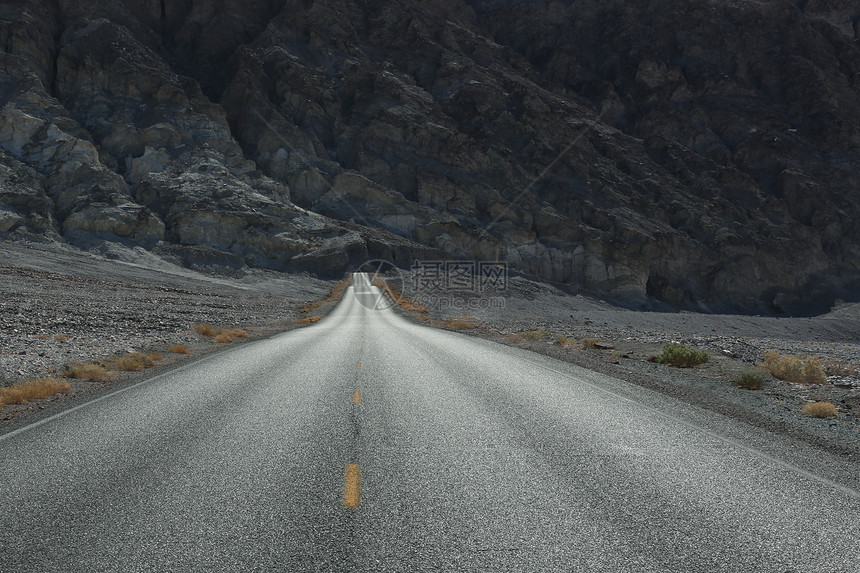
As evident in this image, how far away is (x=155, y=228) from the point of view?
62.8 meters

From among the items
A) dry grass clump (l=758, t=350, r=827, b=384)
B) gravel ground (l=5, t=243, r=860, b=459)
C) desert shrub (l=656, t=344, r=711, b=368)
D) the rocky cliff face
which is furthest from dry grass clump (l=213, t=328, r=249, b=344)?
the rocky cliff face

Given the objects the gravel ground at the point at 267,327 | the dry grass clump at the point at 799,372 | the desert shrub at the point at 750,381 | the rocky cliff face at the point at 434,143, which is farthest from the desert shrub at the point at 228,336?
the rocky cliff face at the point at 434,143

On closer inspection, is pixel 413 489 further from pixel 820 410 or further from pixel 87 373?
pixel 87 373

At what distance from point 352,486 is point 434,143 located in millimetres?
91238

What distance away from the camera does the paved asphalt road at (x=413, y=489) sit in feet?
11.1

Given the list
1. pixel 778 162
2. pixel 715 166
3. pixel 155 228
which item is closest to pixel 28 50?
pixel 155 228

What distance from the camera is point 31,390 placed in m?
8.66

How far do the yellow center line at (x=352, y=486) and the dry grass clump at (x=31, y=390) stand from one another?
7.16m

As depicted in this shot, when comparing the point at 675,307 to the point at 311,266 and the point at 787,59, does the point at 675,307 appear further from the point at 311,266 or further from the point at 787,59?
the point at 787,59

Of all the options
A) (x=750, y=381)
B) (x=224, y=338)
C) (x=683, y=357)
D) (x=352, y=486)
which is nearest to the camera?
(x=352, y=486)

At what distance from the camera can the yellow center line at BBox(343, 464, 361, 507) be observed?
411 cm

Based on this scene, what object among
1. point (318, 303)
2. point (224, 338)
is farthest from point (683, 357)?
point (318, 303)

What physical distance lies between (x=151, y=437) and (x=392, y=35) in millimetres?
127486

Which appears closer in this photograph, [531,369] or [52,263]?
[531,369]
